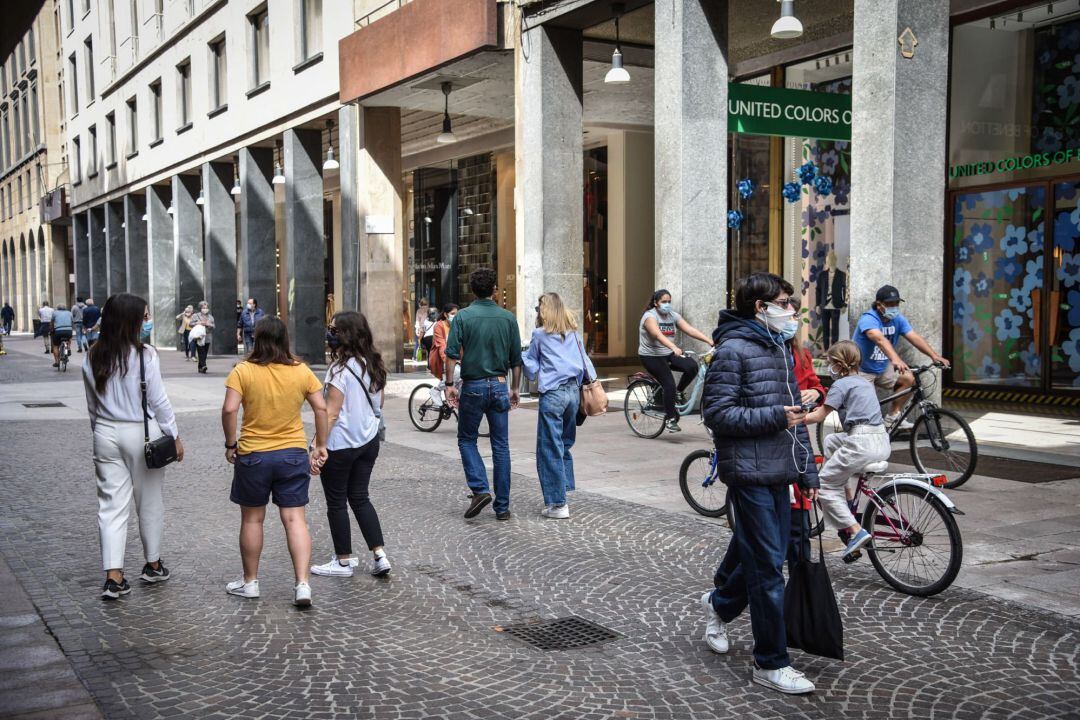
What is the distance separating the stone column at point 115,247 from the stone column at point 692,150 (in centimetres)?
3286

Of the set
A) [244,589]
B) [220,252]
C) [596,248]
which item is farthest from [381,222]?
[244,589]

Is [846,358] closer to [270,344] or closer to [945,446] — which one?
[945,446]

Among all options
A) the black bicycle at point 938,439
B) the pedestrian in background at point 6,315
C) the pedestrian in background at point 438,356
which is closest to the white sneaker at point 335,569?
the black bicycle at point 938,439

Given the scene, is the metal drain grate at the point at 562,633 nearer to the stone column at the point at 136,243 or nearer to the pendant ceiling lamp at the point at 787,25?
the pendant ceiling lamp at the point at 787,25

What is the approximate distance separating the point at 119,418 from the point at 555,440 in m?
3.29

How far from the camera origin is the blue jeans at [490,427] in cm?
786

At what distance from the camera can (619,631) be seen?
205 inches

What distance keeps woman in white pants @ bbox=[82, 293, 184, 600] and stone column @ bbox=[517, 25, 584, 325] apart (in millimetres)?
10669

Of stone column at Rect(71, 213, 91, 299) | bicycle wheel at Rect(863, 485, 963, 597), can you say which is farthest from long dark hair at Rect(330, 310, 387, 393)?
stone column at Rect(71, 213, 91, 299)

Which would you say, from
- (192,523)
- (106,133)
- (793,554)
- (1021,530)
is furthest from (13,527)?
(106,133)

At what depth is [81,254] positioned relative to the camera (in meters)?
47.2

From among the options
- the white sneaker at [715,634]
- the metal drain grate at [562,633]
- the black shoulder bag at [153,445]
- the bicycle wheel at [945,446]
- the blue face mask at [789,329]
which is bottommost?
the metal drain grate at [562,633]

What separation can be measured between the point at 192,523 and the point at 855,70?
320 inches

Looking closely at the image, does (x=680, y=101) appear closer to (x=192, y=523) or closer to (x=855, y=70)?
(x=855, y=70)
